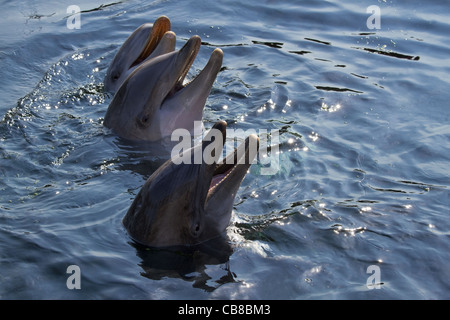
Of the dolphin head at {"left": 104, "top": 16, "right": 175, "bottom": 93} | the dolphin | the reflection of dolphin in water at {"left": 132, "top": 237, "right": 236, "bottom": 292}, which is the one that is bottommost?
the reflection of dolphin in water at {"left": 132, "top": 237, "right": 236, "bottom": 292}

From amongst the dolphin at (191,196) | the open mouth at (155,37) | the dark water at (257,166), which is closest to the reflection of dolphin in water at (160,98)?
the dark water at (257,166)

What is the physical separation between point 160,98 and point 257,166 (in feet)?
4.91

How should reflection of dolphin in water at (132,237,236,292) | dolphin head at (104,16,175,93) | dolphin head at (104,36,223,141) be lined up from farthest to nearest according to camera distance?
dolphin head at (104,16,175,93), dolphin head at (104,36,223,141), reflection of dolphin in water at (132,237,236,292)

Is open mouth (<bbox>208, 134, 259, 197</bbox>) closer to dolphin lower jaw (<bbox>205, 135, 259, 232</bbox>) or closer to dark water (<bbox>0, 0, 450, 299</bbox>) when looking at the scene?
dolphin lower jaw (<bbox>205, 135, 259, 232</bbox>)

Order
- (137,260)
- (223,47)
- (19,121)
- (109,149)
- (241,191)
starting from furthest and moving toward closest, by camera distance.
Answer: (223,47), (19,121), (109,149), (241,191), (137,260)

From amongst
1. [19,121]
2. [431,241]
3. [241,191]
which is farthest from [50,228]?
[431,241]

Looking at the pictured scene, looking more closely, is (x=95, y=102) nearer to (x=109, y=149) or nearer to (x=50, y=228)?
(x=109, y=149)

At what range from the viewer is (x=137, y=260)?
627cm

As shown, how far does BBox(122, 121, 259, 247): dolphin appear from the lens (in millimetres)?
6203

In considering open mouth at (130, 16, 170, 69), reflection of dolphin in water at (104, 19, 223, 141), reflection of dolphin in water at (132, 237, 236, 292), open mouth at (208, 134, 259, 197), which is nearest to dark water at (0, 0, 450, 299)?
reflection of dolphin in water at (132, 237, 236, 292)

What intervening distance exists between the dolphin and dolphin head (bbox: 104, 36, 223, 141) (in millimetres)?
2143
